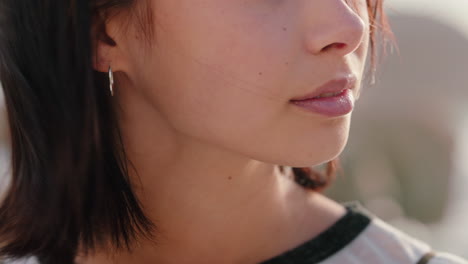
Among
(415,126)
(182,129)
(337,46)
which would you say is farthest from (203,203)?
(415,126)

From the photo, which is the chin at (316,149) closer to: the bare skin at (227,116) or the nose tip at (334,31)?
the bare skin at (227,116)

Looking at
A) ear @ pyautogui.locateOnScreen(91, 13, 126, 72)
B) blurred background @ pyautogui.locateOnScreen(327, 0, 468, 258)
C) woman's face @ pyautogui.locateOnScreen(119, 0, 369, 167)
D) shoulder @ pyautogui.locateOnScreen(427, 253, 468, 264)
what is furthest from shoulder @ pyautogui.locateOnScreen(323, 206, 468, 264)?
blurred background @ pyautogui.locateOnScreen(327, 0, 468, 258)

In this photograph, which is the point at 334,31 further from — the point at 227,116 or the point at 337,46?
the point at 227,116

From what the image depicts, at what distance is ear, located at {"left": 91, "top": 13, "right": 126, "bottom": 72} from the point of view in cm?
109

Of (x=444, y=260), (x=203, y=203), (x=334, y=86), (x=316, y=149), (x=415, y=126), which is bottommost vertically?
(x=415, y=126)

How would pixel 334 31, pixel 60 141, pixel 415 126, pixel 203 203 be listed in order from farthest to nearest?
pixel 415 126 → pixel 203 203 → pixel 60 141 → pixel 334 31

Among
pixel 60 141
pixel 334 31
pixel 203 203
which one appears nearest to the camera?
pixel 334 31

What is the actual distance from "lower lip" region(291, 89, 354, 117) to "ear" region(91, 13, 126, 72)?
33cm

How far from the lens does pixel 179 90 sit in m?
1.08

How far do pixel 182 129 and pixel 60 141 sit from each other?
215mm

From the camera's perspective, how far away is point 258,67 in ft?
3.30

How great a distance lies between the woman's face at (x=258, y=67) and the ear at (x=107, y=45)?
23 millimetres

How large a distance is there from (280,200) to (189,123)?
0.33m

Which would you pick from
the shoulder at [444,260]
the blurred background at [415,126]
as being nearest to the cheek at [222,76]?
the shoulder at [444,260]
